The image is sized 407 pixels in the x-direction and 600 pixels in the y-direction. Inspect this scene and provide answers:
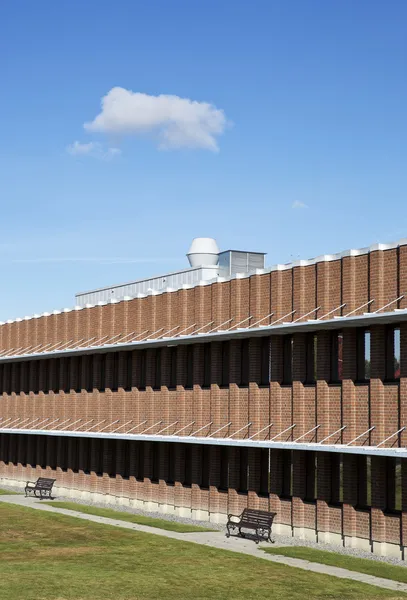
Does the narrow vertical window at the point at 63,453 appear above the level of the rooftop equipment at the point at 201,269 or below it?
below

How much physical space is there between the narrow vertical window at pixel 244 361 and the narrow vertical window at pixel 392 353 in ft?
25.0

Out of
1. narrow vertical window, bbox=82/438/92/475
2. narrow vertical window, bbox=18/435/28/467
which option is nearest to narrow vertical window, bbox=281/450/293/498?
narrow vertical window, bbox=82/438/92/475

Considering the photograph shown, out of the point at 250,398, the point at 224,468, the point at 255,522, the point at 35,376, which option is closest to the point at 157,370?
the point at 224,468

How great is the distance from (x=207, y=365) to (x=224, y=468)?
4219mm

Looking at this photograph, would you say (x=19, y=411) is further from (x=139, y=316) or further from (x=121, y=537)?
(x=121, y=537)

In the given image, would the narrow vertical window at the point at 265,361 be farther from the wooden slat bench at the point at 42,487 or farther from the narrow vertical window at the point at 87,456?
the wooden slat bench at the point at 42,487

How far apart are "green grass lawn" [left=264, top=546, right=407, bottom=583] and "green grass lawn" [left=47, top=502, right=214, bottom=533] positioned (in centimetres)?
581

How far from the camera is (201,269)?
148 feet

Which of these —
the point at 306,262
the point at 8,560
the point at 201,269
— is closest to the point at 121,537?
the point at 8,560

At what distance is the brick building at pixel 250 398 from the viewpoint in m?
30.6

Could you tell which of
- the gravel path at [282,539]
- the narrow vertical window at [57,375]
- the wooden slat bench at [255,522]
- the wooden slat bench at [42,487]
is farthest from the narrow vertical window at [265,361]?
the narrow vertical window at [57,375]

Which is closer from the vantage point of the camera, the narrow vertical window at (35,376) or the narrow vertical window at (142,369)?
the narrow vertical window at (142,369)

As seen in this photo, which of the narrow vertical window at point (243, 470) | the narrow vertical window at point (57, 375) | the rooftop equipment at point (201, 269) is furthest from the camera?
the narrow vertical window at point (57, 375)

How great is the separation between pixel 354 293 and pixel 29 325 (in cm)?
2902
